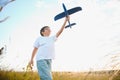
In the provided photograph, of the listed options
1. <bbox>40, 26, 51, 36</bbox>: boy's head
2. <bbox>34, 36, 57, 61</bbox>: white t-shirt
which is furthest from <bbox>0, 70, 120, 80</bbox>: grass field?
<bbox>40, 26, 51, 36</bbox>: boy's head

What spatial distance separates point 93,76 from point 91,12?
0.96 metres

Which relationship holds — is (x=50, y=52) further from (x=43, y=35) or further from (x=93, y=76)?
(x=93, y=76)

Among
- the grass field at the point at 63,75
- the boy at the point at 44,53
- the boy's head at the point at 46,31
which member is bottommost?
the grass field at the point at 63,75

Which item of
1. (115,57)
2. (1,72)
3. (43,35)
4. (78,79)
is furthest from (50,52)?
(1,72)

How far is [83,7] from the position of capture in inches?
192

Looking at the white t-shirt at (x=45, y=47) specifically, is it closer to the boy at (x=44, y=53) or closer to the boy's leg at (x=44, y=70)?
the boy at (x=44, y=53)

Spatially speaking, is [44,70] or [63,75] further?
[63,75]

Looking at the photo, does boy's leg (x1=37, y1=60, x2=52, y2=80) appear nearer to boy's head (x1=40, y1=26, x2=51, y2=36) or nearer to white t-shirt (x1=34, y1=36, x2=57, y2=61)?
white t-shirt (x1=34, y1=36, x2=57, y2=61)

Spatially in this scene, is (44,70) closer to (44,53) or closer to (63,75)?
(44,53)

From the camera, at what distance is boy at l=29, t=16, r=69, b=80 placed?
4.07 m

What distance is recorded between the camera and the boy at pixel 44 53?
407 cm

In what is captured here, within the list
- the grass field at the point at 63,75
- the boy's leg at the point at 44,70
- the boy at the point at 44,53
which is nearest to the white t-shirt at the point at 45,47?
the boy at the point at 44,53

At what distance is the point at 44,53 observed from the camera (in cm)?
418

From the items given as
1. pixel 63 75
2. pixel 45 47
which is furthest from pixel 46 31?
pixel 63 75
